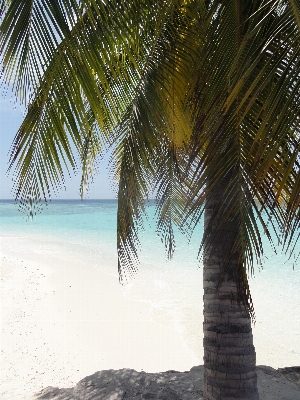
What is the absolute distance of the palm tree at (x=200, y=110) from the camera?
2.06 m

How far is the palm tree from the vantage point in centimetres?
206

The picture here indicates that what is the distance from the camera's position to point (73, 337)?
739 cm

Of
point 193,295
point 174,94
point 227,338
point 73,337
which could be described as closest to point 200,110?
point 174,94

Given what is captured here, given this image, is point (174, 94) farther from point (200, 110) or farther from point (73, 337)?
point (73, 337)

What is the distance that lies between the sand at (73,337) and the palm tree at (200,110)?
6.41 ft

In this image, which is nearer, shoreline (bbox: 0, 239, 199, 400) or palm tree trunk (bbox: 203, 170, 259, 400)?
palm tree trunk (bbox: 203, 170, 259, 400)

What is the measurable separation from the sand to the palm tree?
1.95m

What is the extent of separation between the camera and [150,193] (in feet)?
13.1

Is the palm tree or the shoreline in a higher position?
the palm tree

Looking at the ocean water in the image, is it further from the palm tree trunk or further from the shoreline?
the palm tree trunk

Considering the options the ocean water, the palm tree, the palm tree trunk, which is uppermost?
the palm tree

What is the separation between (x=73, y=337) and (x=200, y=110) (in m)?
5.75

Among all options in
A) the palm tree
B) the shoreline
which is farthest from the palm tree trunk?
the shoreline

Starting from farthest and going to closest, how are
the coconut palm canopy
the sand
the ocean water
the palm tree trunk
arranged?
the ocean water < the sand < the palm tree trunk < the coconut palm canopy
